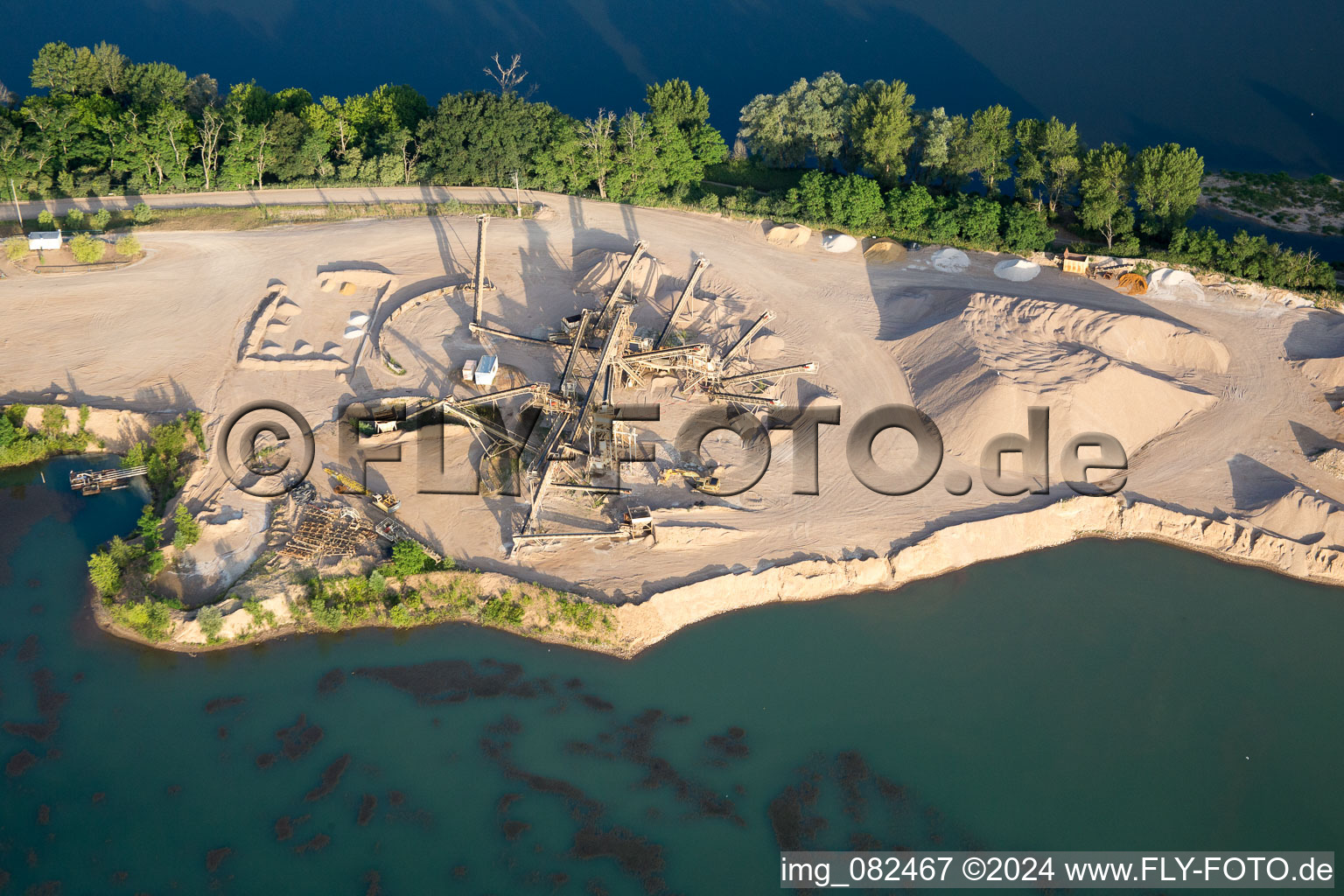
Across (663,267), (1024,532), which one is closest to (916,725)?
(1024,532)

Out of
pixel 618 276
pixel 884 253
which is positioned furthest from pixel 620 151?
pixel 884 253

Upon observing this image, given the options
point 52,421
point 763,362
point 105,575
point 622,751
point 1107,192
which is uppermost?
point 1107,192

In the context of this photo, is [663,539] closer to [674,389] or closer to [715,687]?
[715,687]

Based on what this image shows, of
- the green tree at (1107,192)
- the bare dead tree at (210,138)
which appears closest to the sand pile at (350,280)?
the bare dead tree at (210,138)

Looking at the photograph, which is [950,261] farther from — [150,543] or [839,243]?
[150,543]

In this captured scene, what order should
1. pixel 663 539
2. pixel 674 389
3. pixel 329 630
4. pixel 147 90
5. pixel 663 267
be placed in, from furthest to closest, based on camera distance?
pixel 147 90 → pixel 663 267 → pixel 674 389 → pixel 663 539 → pixel 329 630

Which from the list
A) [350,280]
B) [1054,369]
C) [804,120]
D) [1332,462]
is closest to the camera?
[1332,462]
